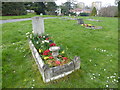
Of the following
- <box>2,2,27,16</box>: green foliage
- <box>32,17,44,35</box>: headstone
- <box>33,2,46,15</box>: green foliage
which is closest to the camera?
<box>32,17,44,35</box>: headstone

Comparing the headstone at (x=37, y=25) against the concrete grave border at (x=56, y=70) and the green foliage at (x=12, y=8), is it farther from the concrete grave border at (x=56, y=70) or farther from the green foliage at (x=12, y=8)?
the green foliage at (x=12, y=8)

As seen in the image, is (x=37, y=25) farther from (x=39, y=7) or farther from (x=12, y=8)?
(x=39, y=7)

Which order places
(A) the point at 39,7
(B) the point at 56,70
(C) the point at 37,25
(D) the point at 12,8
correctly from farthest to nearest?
(A) the point at 39,7, (D) the point at 12,8, (C) the point at 37,25, (B) the point at 56,70

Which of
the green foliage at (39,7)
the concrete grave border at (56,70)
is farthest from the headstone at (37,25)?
the green foliage at (39,7)

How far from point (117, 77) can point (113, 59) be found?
1.33m

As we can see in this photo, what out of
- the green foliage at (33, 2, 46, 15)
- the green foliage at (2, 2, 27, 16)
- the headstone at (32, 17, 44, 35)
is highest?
the green foliage at (33, 2, 46, 15)

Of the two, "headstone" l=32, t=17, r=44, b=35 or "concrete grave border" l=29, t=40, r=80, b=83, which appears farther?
"headstone" l=32, t=17, r=44, b=35

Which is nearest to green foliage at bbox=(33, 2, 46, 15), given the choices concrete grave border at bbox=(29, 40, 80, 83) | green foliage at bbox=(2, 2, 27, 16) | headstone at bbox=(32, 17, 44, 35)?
green foliage at bbox=(2, 2, 27, 16)

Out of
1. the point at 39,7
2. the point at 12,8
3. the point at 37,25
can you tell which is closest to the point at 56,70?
the point at 37,25

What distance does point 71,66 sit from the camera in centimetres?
318

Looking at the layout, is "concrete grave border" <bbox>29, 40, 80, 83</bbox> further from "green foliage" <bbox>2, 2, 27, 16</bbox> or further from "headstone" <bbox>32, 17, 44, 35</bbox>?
"green foliage" <bbox>2, 2, 27, 16</bbox>

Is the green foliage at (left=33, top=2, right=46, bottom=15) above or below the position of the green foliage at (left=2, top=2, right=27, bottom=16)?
above

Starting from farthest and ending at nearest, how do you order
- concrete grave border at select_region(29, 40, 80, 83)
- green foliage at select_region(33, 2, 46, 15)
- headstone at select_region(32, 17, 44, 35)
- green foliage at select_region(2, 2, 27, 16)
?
green foliage at select_region(33, 2, 46, 15), green foliage at select_region(2, 2, 27, 16), headstone at select_region(32, 17, 44, 35), concrete grave border at select_region(29, 40, 80, 83)

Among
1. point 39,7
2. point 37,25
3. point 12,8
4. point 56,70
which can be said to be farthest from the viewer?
point 39,7
